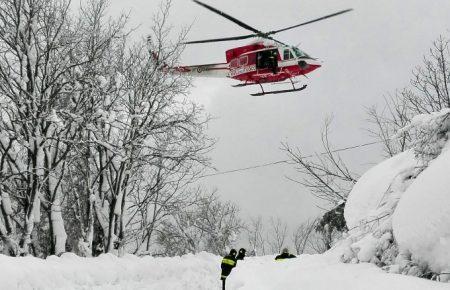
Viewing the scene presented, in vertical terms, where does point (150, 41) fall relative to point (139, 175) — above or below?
above

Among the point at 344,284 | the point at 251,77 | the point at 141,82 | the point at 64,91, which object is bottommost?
the point at 344,284

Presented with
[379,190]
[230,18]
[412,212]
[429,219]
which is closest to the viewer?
[429,219]

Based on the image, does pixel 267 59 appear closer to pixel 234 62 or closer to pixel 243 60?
pixel 243 60

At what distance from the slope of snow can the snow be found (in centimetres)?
151

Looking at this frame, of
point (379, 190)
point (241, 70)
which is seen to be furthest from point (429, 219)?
point (241, 70)

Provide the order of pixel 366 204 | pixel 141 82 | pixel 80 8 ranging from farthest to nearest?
pixel 141 82
pixel 80 8
pixel 366 204

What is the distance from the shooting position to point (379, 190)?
28.3ft

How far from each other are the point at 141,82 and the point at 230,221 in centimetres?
3520

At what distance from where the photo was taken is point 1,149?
1079 cm

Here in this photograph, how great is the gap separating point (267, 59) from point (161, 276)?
10.0 metres

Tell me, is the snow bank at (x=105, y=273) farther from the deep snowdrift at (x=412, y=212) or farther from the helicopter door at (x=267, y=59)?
the helicopter door at (x=267, y=59)

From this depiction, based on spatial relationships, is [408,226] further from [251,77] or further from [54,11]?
[251,77]

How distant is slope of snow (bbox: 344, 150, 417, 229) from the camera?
7.50 m

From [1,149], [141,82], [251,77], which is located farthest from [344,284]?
[251,77]
